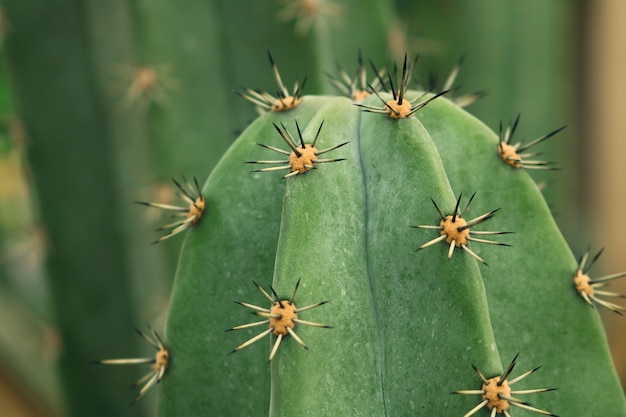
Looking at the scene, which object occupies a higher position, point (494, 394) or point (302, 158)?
point (302, 158)

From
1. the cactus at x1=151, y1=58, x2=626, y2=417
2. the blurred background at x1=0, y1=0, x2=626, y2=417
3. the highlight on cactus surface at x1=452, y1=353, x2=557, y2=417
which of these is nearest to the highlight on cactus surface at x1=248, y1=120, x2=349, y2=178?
the cactus at x1=151, y1=58, x2=626, y2=417

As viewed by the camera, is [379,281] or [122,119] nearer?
[379,281]

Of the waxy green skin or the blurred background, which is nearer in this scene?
the waxy green skin

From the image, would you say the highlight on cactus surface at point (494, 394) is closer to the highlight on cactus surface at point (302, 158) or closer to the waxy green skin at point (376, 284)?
the waxy green skin at point (376, 284)

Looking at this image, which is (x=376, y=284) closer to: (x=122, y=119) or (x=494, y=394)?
(x=494, y=394)

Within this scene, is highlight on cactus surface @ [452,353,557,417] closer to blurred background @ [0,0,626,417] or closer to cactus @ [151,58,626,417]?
cactus @ [151,58,626,417]

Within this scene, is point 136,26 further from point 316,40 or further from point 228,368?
point 228,368

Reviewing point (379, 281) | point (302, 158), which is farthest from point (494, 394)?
point (302, 158)

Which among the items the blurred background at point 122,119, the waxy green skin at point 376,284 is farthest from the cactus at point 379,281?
the blurred background at point 122,119
